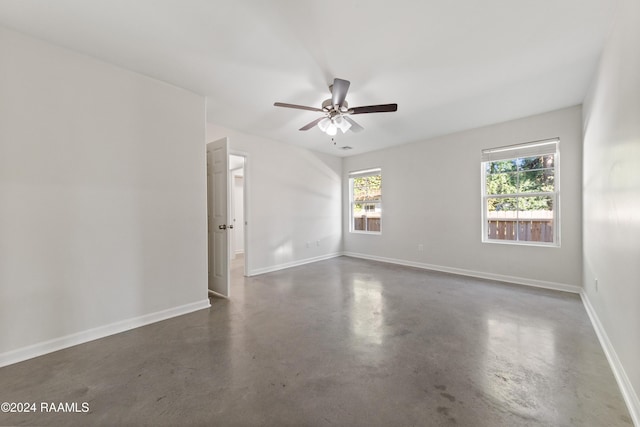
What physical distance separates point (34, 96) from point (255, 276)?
344 cm

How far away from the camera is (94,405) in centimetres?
152

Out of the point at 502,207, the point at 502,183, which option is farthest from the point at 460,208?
the point at 502,183

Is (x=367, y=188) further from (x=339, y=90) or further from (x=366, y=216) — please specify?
(x=339, y=90)

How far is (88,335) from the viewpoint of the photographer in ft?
7.44

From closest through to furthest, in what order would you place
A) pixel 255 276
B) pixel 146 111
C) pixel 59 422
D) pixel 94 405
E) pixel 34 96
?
pixel 59 422, pixel 94 405, pixel 34 96, pixel 146 111, pixel 255 276

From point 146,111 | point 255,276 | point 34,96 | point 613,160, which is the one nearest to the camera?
point 613,160

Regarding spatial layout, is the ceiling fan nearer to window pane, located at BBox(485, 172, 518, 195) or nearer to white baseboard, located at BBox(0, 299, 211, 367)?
white baseboard, located at BBox(0, 299, 211, 367)

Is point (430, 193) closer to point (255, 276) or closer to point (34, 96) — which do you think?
point (255, 276)

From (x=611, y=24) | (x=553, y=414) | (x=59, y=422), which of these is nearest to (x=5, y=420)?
(x=59, y=422)

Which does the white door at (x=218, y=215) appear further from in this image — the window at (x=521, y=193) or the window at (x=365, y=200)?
the window at (x=521, y=193)

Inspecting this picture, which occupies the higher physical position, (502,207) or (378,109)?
(378,109)

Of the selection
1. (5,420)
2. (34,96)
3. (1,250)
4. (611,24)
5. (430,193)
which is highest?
(611,24)

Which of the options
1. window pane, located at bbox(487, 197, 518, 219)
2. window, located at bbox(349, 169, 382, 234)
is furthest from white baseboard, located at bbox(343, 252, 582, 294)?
window pane, located at bbox(487, 197, 518, 219)

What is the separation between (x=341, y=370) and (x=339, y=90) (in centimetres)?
238
